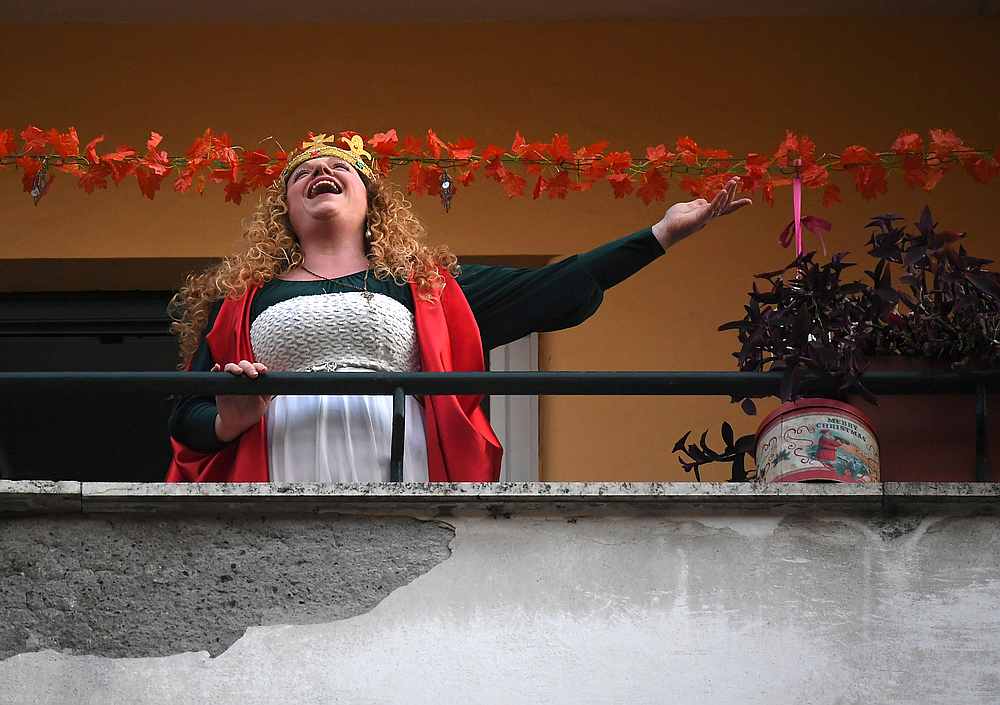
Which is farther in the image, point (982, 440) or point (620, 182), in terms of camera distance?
point (620, 182)

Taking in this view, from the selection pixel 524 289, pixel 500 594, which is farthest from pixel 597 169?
pixel 500 594

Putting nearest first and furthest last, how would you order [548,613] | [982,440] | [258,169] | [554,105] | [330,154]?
[548,613]
[982,440]
[330,154]
[258,169]
[554,105]

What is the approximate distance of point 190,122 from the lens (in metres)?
7.73

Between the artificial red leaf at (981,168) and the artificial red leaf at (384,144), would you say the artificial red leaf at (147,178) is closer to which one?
the artificial red leaf at (384,144)

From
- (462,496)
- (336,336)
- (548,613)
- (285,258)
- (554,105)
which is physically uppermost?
(554,105)

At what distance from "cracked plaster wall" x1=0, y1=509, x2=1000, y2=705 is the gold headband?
1.38m

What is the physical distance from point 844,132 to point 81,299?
2.49 metres

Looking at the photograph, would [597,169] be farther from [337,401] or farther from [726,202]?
[337,401]

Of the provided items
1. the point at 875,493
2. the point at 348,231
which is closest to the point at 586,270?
the point at 348,231

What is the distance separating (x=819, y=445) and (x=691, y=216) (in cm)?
71

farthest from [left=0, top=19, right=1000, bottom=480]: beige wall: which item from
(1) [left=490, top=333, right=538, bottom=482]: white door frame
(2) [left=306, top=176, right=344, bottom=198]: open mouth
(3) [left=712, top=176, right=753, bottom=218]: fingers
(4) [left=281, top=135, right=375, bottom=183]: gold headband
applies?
(3) [left=712, top=176, right=753, bottom=218]: fingers

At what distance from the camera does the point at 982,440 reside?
17.0ft

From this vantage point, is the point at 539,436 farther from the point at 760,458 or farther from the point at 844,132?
the point at 760,458

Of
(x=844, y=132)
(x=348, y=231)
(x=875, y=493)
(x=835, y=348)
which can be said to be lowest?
(x=875, y=493)
